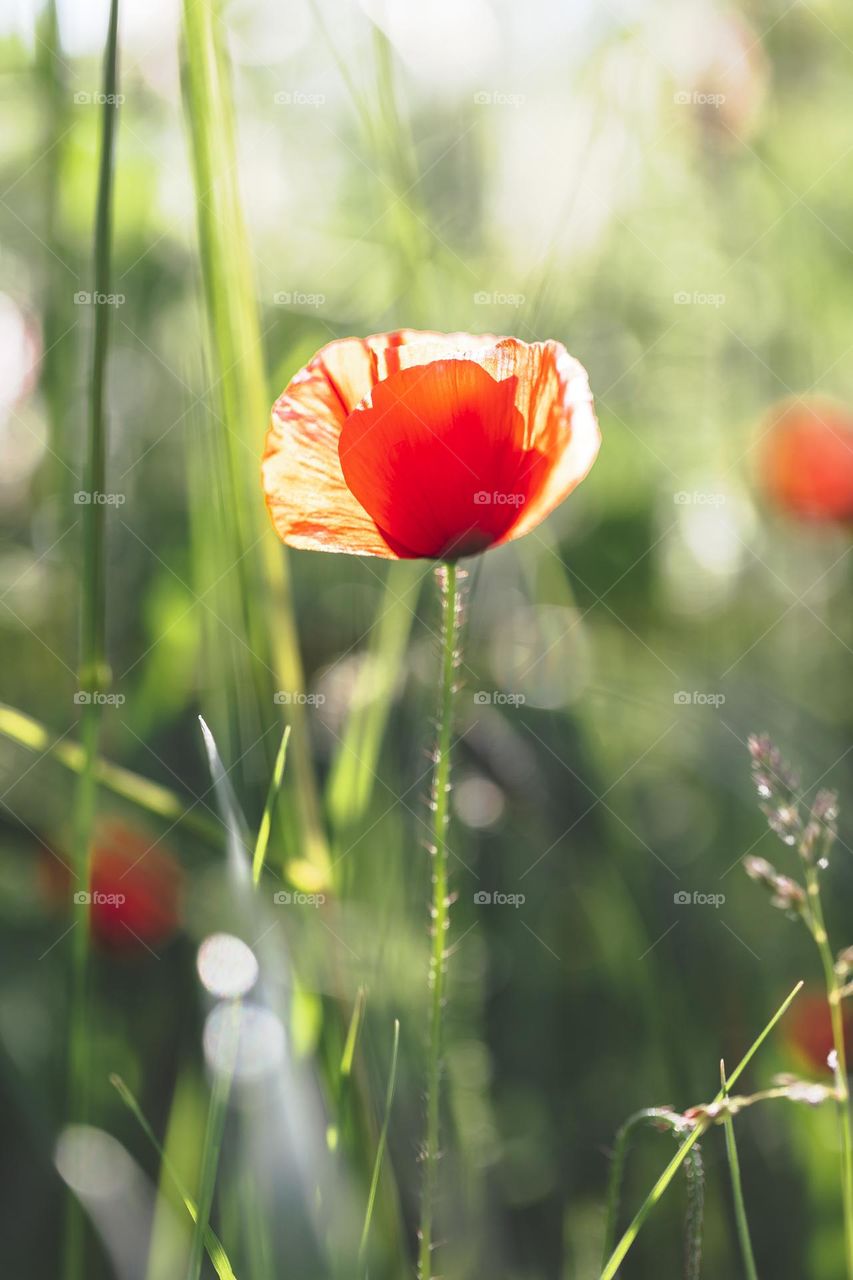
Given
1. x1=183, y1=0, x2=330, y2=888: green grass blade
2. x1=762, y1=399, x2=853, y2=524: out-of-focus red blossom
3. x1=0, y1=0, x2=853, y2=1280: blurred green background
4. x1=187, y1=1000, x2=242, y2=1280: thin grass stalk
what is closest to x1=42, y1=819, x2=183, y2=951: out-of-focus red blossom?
x1=0, y1=0, x2=853, y2=1280: blurred green background

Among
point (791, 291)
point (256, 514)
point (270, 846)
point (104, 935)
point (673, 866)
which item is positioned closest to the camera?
point (270, 846)

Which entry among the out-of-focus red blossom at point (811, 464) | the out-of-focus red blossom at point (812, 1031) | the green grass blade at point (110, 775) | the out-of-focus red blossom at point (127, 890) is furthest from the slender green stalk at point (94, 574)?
the out-of-focus red blossom at point (811, 464)

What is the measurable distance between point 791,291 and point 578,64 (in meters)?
0.36

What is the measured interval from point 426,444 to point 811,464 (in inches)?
32.9

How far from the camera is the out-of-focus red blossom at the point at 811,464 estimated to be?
1165 millimetres

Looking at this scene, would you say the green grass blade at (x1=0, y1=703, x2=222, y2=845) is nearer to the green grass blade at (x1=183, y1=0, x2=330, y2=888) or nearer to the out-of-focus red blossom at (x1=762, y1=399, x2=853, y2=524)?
the green grass blade at (x1=183, y1=0, x2=330, y2=888)

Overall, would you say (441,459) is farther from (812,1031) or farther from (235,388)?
(812,1031)

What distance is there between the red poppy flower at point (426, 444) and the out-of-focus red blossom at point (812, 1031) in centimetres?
60

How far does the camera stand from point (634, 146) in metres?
1.01

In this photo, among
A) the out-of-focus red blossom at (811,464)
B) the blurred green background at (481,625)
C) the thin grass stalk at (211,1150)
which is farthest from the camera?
the out-of-focus red blossom at (811,464)

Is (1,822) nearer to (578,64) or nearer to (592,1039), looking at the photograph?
(592,1039)

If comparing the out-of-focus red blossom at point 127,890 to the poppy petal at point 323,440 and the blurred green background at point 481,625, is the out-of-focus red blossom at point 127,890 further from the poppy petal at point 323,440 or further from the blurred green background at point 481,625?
the poppy petal at point 323,440

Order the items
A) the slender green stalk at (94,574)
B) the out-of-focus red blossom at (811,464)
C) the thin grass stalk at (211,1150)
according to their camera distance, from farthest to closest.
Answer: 1. the out-of-focus red blossom at (811,464)
2. the slender green stalk at (94,574)
3. the thin grass stalk at (211,1150)

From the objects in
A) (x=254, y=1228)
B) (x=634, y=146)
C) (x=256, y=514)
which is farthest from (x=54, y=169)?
(x=254, y=1228)
